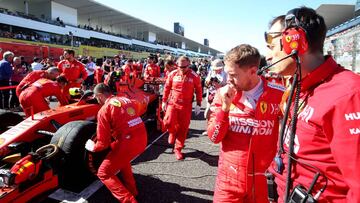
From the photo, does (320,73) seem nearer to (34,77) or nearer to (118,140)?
(118,140)

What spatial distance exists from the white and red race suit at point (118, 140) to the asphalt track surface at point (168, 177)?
426 millimetres

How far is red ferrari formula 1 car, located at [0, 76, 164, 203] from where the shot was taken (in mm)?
2824

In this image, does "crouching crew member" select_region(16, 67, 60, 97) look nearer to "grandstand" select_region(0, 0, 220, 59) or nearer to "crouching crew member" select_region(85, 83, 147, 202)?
"crouching crew member" select_region(85, 83, 147, 202)

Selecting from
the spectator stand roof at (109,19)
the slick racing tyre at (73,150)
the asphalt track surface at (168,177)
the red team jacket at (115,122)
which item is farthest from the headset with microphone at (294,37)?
the spectator stand roof at (109,19)

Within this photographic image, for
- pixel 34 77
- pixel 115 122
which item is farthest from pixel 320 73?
pixel 34 77

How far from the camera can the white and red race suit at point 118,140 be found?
3.17 metres

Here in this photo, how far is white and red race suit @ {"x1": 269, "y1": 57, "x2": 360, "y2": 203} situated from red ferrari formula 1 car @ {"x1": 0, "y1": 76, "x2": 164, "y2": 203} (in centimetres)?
251

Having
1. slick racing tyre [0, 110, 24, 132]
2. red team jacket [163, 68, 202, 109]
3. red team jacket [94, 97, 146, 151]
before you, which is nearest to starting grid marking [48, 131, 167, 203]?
red team jacket [94, 97, 146, 151]

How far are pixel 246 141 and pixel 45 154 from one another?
7.52ft

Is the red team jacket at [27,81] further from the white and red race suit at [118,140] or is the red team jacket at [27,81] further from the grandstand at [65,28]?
the grandstand at [65,28]

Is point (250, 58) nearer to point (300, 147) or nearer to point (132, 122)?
point (300, 147)

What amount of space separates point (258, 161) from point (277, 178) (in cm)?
64

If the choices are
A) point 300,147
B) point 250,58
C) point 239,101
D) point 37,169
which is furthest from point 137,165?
point 300,147

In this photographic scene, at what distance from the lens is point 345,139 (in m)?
1.06
